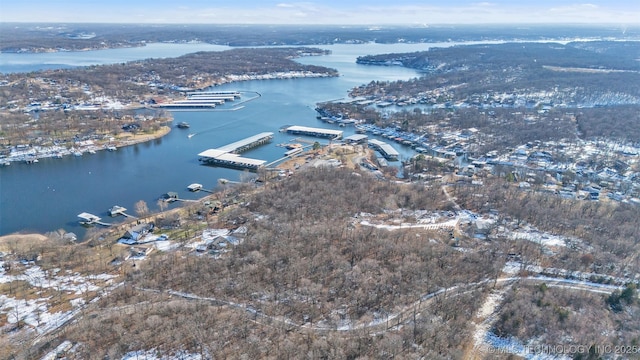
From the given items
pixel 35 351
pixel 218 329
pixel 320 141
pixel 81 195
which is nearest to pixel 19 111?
pixel 81 195

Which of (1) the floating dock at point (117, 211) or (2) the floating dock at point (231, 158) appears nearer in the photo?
(1) the floating dock at point (117, 211)

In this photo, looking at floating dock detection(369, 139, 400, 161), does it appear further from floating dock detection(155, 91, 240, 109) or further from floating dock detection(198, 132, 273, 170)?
floating dock detection(155, 91, 240, 109)

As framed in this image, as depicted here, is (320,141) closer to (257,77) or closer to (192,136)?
(192,136)

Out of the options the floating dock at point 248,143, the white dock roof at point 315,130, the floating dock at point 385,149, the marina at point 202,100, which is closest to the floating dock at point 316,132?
the white dock roof at point 315,130

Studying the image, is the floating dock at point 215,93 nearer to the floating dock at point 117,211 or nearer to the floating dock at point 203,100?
the floating dock at point 203,100

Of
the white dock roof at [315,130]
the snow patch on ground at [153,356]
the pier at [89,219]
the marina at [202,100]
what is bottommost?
the snow patch on ground at [153,356]
